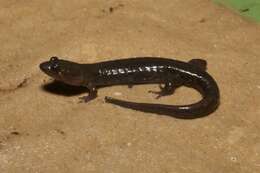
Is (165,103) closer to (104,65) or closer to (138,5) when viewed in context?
(104,65)

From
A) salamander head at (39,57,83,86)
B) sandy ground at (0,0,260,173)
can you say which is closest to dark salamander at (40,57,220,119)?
salamander head at (39,57,83,86)

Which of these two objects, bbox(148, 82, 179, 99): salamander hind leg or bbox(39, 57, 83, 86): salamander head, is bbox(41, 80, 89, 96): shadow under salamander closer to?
bbox(39, 57, 83, 86): salamander head

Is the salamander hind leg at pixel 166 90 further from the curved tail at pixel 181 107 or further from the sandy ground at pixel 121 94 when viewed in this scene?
the curved tail at pixel 181 107

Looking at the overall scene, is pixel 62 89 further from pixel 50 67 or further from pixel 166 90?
pixel 166 90

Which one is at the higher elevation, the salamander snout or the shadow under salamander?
the salamander snout

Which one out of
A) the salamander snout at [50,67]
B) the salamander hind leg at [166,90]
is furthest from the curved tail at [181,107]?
the salamander snout at [50,67]

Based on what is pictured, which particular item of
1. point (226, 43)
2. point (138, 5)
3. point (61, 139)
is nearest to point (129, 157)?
point (61, 139)
